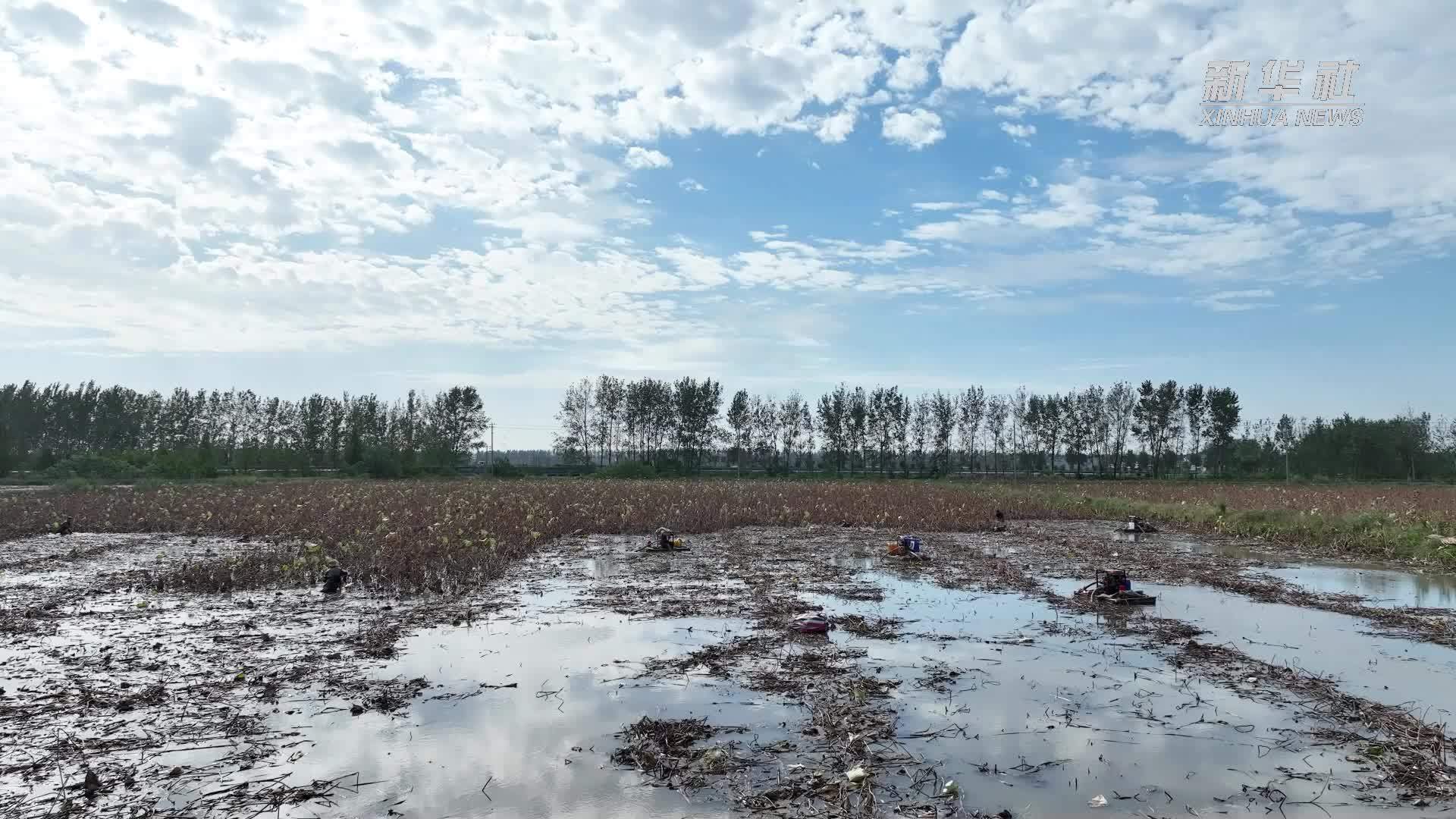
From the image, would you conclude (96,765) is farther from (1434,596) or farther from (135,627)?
(1434,596)

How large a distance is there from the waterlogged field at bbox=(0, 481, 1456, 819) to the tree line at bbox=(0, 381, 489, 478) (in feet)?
147

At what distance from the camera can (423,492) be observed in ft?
112

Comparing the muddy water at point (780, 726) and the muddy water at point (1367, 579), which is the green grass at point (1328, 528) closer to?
the muddy water at point (1367, 579)

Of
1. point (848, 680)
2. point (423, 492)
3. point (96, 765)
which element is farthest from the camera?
point (423, 492)

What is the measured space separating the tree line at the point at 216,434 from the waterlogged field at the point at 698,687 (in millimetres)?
44818

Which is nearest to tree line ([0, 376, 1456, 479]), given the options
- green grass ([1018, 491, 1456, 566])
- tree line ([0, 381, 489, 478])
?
tree line ([0, 381, 489, 478])

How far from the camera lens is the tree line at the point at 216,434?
177ft

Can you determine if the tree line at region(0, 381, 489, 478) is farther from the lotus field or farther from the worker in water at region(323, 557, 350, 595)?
the worker in water at region(323, 557, 350, 595)

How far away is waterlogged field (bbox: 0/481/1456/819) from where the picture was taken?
5.27m

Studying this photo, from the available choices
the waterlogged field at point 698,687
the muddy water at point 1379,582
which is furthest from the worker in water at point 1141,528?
the waterlogged field at point 698,687

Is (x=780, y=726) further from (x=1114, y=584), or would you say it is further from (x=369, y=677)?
(x=1114, y=584)

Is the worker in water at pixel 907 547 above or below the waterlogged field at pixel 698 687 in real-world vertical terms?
above

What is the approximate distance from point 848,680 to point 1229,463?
9611 cm

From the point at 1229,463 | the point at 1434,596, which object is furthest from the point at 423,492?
the point at 1229,463
